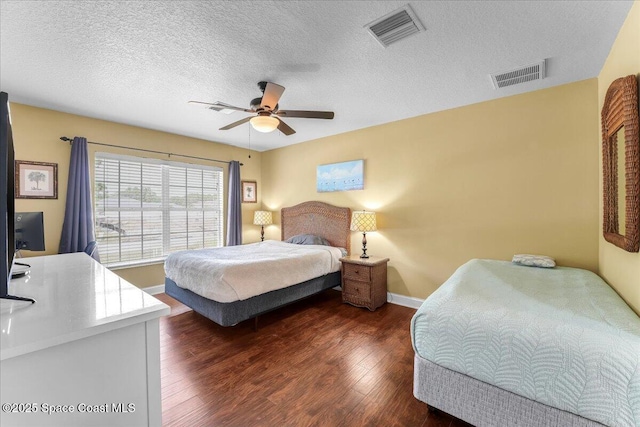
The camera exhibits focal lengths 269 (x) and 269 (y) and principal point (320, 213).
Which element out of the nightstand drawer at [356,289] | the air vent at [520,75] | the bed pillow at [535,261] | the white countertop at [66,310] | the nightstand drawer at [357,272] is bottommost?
the nightstand drawer at [356,289]

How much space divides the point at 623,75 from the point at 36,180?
222 inches

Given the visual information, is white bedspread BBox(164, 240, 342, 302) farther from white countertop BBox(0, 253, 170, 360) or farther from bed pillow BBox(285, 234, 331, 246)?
white countertop BBox(0, 253, 170, 360)

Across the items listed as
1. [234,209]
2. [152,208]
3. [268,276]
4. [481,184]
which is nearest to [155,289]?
[152,208]

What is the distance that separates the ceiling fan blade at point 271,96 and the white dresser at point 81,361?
1.82 metres

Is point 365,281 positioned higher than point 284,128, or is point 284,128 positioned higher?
point 284,128

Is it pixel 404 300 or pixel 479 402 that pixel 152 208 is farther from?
pixel 479 402

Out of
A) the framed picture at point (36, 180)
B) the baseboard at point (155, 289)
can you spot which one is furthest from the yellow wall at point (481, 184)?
the framed picture at point (36, 180)

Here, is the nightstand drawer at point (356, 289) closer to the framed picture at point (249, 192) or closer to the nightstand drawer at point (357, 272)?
the nightstand drawer at point (357, 272)

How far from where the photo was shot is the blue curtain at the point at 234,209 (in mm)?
4914

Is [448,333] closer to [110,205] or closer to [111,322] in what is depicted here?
[111,322]

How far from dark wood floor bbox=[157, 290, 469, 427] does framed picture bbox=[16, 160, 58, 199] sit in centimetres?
217

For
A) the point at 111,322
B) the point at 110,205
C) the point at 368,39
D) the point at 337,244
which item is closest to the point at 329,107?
the point at 368,39

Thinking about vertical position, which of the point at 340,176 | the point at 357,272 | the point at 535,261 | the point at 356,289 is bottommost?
the point at 356,289

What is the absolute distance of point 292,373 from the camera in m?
2.15
